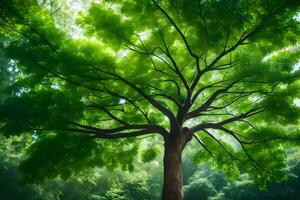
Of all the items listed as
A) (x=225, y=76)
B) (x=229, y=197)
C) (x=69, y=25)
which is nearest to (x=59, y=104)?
(x=225, y=76)

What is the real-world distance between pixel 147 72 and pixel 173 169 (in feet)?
→ 7.05

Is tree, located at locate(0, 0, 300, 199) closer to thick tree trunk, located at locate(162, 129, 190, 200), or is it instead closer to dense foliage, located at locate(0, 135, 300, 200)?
thick tree trunk, located at locate(162, 129, 190, 200)

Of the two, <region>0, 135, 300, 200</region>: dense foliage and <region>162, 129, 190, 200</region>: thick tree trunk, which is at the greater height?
<region>0, 135, 300, 200</region>: dense foliage

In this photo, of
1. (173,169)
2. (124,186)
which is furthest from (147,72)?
(124,186)

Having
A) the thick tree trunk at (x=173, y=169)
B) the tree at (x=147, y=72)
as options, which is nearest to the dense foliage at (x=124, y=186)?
the tree at (x=147, y=72)

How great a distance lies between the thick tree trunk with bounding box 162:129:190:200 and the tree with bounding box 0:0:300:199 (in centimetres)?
2

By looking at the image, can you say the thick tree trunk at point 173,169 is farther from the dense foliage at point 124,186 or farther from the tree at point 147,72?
the dense foliage at point 124,186

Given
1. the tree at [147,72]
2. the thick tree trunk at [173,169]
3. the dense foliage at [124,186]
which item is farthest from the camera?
the dense foliage at [124,186]

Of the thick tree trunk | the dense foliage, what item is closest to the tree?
the thick tree trunk

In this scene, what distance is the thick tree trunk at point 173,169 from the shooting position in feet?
19.0

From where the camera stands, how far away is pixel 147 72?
5910 millimetres

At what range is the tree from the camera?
15.3ft

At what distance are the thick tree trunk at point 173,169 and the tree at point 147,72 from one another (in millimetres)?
22

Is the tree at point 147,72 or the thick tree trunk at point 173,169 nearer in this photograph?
the tree at point 147,72
